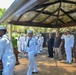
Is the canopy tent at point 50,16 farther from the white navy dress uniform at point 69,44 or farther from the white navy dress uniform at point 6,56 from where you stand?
the white navy dress uniform at point 6,56

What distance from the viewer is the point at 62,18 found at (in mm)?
13438

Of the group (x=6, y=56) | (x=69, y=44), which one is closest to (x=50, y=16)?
(x=69, y=44)

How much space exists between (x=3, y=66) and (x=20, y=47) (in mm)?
12513

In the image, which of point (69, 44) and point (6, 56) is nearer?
point (6, 56)

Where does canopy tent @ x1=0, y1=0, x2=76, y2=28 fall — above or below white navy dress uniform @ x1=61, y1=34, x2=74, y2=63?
above

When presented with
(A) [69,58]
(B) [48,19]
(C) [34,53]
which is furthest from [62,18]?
(C) [34,53]

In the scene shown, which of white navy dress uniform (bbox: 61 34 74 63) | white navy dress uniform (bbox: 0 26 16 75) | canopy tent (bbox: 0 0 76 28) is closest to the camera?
Result: white navy dress uniform (bbox: 0 26 16 75)

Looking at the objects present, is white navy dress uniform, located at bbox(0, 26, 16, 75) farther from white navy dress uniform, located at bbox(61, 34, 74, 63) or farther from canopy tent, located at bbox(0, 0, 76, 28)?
white navy dress uniform, located at bbox(61, 34, 74, 63)

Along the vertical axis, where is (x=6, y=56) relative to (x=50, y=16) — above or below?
below

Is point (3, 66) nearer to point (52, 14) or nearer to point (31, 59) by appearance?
point (31, 59)

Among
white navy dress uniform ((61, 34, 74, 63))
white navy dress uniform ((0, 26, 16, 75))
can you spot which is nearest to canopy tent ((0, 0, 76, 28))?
white navy dress uniform ((61, 34, 74, 63))

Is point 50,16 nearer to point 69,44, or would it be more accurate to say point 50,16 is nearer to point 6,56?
point 69,44

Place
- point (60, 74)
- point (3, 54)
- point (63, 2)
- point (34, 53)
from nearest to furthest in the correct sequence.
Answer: point (3, 54)
point (34, 53)
point (60, 74)
point (63, 2)

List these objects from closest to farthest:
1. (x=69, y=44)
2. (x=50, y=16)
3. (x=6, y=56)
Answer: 1. (x=6, y=56)
2. (x=69, y=44)
3. (x=50, y=16)
